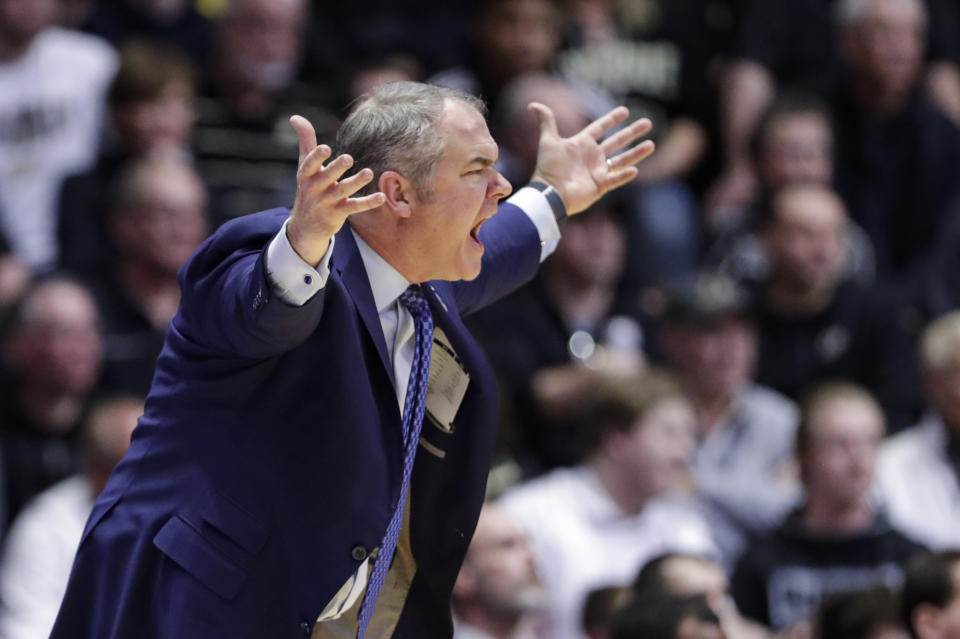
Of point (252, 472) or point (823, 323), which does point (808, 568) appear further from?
point (252, 472)

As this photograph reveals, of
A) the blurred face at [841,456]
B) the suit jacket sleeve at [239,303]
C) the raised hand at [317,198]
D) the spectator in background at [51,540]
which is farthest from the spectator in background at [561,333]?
the raised hand at [317,198]

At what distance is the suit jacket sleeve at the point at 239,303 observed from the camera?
2.13 metres

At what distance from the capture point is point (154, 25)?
19.8 ft

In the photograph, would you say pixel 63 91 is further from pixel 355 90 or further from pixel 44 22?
pixel 355 90

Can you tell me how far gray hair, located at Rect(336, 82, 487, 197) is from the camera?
2365mm

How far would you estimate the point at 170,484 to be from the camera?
2.36 metres

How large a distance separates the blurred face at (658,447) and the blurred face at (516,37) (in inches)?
71.1

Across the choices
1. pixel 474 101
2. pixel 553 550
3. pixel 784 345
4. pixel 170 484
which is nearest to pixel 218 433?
pixel 170 484

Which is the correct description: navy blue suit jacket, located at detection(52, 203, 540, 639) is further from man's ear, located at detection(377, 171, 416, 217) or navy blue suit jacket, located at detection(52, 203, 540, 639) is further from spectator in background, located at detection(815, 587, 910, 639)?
spectator in background, located at detection(815, 587, 910, 639)

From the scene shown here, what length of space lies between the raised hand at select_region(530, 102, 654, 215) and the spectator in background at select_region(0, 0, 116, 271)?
9.33 feet

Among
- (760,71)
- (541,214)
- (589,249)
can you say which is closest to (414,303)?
(541,214)

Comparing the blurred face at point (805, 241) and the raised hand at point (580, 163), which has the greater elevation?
the raised hand at point (580, 163)

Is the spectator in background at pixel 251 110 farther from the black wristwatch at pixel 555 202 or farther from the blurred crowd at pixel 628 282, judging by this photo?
the black wristwatch at pixel 555 202

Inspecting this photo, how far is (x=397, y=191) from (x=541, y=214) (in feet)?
2.16
